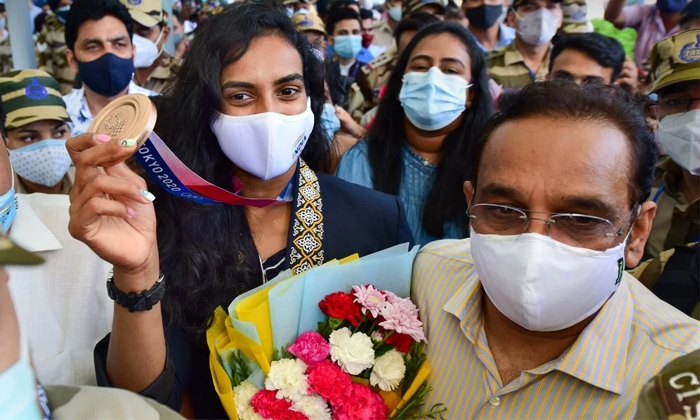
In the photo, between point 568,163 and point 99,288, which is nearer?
point 568,163

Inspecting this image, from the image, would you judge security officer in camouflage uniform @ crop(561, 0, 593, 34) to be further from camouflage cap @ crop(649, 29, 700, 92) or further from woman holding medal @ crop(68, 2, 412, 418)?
woman holding medal @ crop(68, 2, 412, 418)

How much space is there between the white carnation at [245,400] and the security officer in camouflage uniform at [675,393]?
1.04m

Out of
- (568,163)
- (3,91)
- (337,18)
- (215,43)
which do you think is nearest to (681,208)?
(568,163)

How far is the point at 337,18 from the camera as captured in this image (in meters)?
7.73

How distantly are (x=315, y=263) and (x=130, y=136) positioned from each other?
3.30ft

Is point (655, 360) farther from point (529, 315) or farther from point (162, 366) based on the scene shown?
point (162, 366)

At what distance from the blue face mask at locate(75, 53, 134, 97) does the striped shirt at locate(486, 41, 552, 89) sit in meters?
3.02

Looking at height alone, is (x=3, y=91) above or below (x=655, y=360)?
above

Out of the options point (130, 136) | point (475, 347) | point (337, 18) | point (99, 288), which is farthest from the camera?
point (337, 18)

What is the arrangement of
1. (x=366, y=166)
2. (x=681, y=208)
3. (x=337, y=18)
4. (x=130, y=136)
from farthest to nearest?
(x=337, y=18) → (x=366, y=166) → (x=681, y=208) → (x=130, y=136)

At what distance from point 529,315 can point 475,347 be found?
0.21 m

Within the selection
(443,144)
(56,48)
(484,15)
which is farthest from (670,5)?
(56,48)

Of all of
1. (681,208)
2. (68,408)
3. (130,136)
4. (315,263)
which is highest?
(130,136)

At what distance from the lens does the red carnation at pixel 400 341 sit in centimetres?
176
